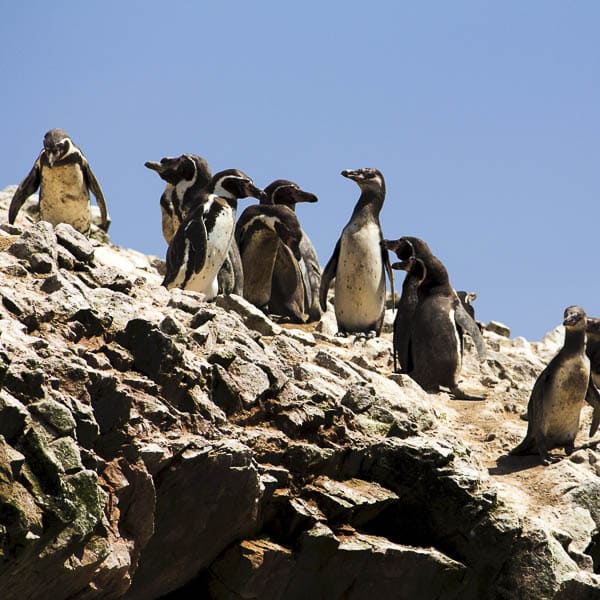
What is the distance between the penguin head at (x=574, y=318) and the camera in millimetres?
12961

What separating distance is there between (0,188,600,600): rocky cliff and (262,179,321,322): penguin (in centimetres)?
719

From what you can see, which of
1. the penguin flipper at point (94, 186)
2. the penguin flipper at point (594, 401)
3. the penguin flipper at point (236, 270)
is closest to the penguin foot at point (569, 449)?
the penguin flipper at point (594, 401)

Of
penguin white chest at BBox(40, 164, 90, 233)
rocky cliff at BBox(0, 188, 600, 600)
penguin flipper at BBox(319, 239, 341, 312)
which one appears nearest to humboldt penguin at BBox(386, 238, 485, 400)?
penguin flipper at BBox(319, 239, 341, 312)

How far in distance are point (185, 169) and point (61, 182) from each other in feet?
6.27

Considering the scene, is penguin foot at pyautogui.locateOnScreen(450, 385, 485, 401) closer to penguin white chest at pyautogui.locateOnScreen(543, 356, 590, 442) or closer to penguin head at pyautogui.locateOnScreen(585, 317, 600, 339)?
penguin head at pyautogui.locateOnScreen(585, 317, 600, 339)

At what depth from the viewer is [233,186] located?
1555cm

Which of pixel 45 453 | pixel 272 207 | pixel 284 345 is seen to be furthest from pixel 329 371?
pixel 272 207

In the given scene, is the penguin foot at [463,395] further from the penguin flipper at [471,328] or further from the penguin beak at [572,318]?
the penguin beak at [572,318]

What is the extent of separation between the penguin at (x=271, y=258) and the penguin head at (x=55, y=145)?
2.67 metres

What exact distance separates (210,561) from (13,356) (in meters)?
2.09

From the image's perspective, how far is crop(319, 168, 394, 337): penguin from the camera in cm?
1767

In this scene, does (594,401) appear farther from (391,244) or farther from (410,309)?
(391,244)

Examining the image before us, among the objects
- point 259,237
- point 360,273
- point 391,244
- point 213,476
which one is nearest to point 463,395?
point 391,244

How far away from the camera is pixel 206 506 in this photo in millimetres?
8773
